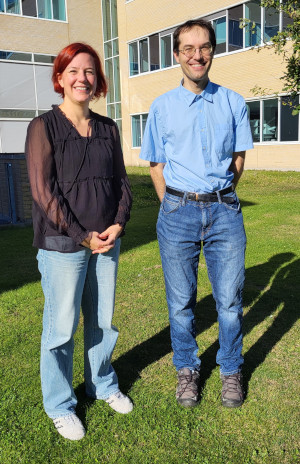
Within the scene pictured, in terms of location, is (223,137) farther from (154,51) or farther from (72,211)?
(154,51)

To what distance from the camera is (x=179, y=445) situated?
2.71m

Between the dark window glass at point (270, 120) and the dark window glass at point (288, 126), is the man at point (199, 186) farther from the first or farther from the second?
the dark window glass at point (270, 120)

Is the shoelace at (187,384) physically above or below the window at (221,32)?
below

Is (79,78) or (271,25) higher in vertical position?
(271,25)

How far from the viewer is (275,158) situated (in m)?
18.9

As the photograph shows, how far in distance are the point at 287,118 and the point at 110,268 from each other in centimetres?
1687

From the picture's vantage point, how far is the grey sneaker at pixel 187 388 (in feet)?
10.2

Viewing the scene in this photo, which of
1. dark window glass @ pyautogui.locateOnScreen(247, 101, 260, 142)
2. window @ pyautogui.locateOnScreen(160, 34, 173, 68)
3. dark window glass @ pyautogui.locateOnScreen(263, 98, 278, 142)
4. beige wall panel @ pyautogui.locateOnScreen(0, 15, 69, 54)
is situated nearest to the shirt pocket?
dark window glass @ pyautogui.locateOnScreen(263, 98, 278, 142)

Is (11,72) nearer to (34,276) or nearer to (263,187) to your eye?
(263,187)

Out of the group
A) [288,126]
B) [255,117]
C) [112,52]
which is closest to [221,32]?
[255,117]

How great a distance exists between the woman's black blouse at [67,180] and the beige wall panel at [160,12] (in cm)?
1909

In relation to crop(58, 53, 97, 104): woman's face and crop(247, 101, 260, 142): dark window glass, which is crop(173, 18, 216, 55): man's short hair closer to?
crop(58, 53, 97, 104): woman's face

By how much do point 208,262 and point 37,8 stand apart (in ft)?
83.3

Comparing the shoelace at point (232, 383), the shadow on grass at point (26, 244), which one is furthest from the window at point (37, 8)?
the shoelace at point (232, 383)
